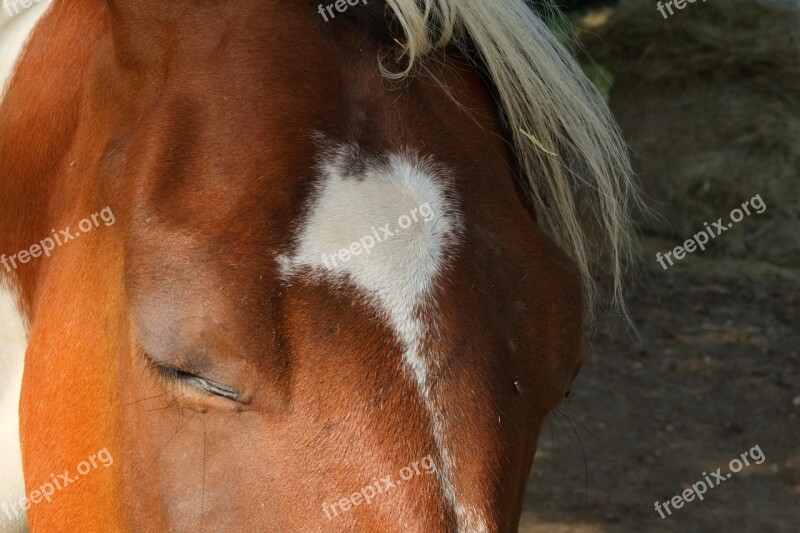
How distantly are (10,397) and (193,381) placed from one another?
0.73m

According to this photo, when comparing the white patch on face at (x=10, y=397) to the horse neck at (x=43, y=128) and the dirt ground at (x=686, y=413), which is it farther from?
the dirt ground at (x=686, y=413)

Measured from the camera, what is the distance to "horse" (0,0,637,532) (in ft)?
4.31

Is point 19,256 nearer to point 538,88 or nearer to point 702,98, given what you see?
point 538,88

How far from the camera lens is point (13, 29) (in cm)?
189

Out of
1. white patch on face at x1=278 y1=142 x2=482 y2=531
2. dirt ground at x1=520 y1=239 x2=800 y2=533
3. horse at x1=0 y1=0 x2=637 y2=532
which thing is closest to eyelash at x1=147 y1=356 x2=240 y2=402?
horse at x1=0 y1=0 x2=637 y2=532

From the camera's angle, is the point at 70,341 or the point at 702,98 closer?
the point at 70,341

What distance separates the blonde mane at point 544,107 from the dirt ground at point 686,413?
2.19m

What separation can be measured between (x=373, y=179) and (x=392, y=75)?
19 centimetres

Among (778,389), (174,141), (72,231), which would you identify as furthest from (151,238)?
(778,389)

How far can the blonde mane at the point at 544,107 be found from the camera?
1.56 meters

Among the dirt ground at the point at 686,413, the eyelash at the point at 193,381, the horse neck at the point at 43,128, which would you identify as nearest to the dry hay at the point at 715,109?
the dirt ground at the point at 686,413

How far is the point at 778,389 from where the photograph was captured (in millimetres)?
5066

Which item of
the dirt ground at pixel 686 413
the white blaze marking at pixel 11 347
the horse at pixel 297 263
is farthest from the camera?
the dirt ground at pixel 686 413

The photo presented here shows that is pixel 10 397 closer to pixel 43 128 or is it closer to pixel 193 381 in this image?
pixel 43 128
